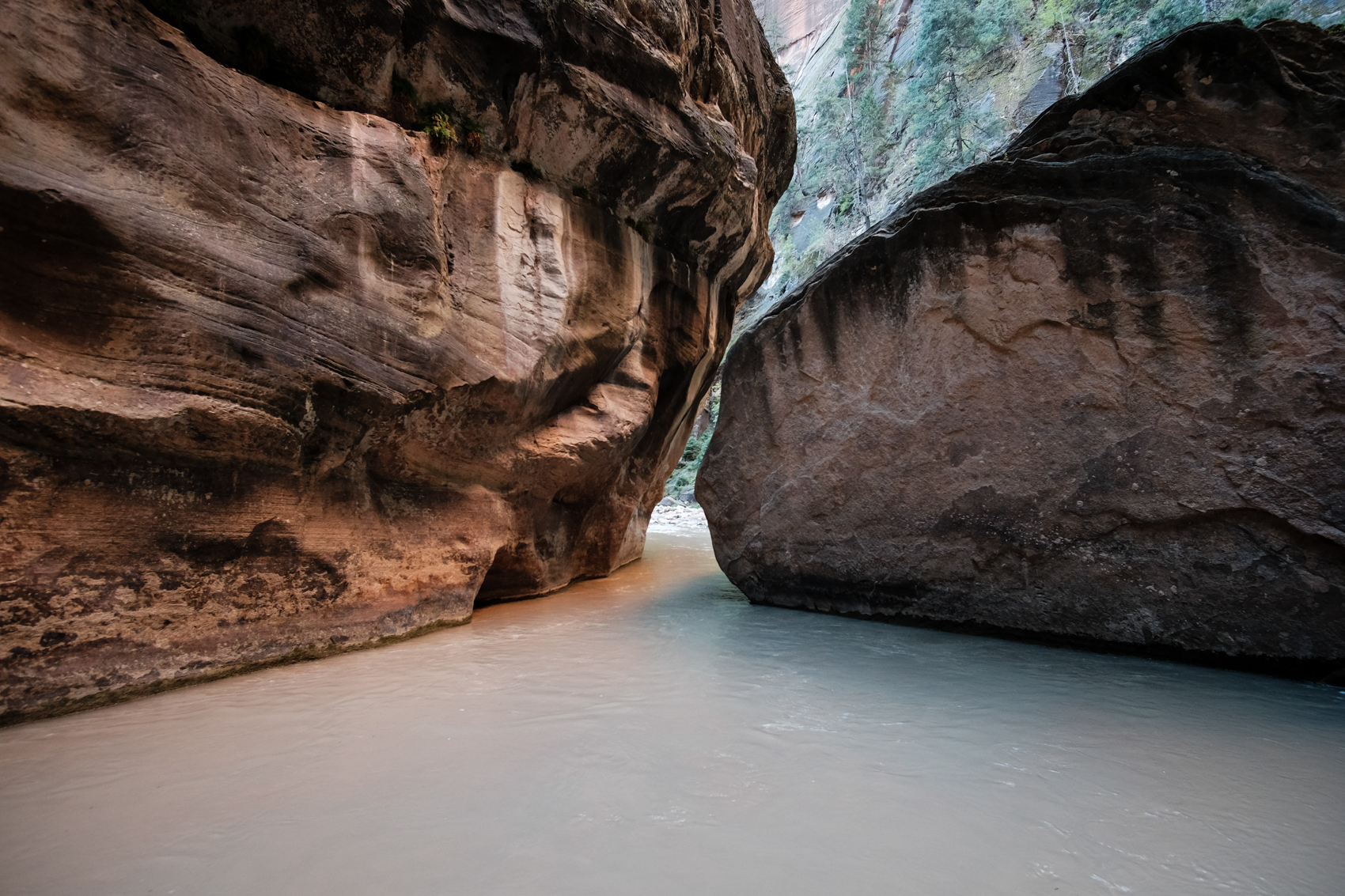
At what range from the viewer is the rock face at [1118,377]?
3.35 meters

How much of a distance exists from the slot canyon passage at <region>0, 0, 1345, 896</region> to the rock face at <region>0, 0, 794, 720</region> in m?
0.03

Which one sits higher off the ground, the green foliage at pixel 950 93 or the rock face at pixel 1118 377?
the green foliage at pixel 950 93

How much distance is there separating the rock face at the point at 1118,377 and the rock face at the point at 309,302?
105 inches

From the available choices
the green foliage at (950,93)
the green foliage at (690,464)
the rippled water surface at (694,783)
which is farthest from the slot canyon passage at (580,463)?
the green foliage at (950,93)

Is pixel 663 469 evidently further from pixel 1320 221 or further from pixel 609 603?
pixel 1320 221

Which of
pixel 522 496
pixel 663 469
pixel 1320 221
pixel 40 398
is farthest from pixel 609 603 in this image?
pixel 1320 221

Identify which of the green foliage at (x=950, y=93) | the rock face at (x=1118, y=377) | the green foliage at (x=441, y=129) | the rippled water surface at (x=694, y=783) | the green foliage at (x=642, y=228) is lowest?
Answer: the rippled water surface at (x=694, y=783)

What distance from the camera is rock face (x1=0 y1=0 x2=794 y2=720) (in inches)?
118

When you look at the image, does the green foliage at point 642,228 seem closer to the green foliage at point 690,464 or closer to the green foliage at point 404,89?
the green foliage at point 404,89

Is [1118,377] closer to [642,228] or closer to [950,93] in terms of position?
[642,228]

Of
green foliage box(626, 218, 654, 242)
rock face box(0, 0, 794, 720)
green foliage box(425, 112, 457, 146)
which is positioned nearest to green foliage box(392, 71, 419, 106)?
rock face box(0, 0, 794, 720)

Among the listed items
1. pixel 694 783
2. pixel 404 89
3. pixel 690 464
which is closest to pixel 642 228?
pixel 404 89

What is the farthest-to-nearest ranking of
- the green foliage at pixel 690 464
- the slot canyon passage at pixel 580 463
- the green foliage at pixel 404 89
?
the green foliage at pixel 690 464 < the green foliage at pixel 404 89 < the slot canyon passage at pixel 580 463

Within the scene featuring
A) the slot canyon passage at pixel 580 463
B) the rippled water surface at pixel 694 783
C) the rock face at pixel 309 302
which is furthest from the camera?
the rock face at pixel 309 302
